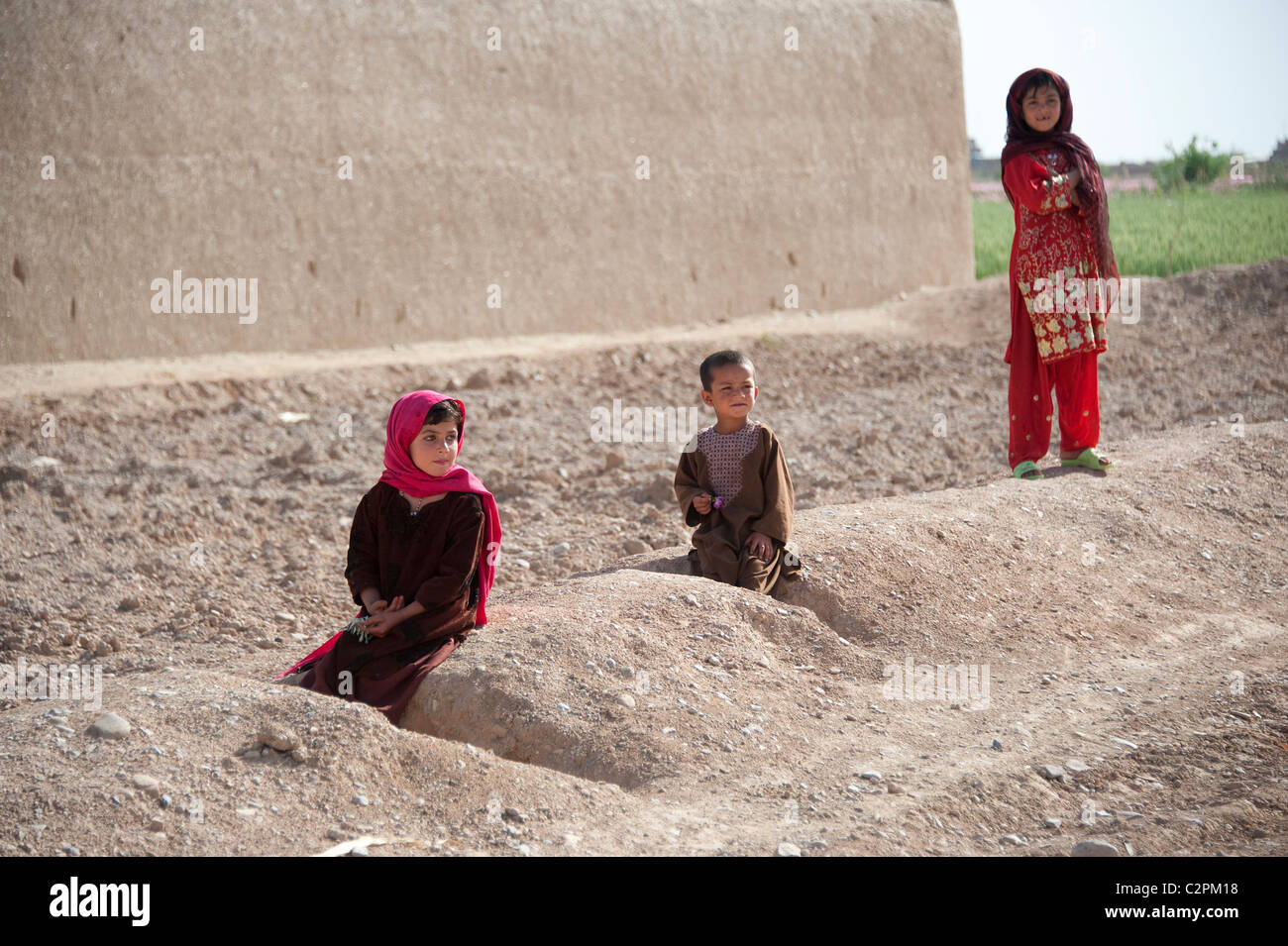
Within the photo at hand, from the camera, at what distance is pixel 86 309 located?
27.5 feet

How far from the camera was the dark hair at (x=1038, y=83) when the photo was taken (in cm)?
562

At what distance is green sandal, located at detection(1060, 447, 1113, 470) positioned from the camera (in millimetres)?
6023

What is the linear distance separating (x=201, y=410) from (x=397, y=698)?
17.3 feet

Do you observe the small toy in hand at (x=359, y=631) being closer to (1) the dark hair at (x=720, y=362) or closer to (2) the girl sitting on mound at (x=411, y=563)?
(2) the girl sitting on mound at (x=411, y=563)

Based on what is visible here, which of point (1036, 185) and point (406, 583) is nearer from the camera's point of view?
point (406, 583)

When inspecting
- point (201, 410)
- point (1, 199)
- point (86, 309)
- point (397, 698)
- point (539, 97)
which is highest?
point (539, 97)

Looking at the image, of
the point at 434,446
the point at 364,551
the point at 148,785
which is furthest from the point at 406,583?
the point at 148,785

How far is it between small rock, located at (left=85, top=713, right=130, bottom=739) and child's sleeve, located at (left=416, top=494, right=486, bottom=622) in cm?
91

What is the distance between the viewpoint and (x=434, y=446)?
3705 millimetres

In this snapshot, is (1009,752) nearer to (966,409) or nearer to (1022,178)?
(1022,178)

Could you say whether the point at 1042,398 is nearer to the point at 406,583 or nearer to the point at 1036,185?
the point at 1036,185

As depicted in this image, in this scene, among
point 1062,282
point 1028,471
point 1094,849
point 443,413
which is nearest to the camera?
point 1094,849

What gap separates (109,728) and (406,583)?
96 centimetres
